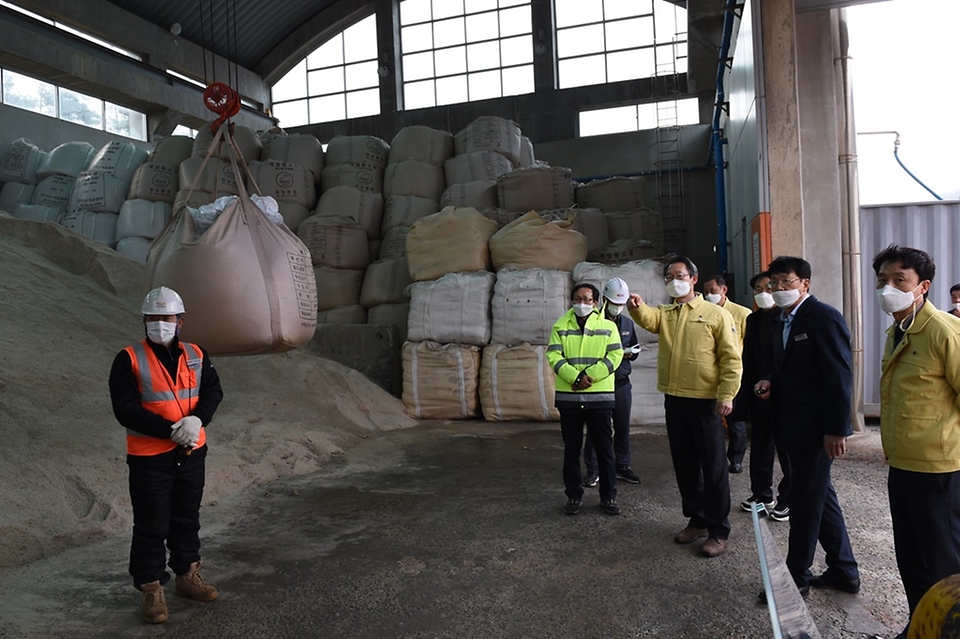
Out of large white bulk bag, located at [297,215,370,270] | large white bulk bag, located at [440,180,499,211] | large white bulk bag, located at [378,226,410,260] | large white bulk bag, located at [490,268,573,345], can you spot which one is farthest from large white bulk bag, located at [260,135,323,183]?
large white bulk bag, located at [490,268,573,345]

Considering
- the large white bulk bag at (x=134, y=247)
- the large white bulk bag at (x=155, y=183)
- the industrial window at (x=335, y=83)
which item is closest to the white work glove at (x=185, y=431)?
Result: the large white bulk bag at (x=134, y=247)

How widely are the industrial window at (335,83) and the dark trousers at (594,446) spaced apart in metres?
15.2

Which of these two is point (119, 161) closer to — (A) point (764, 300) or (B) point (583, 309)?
(B) point (583, 309)

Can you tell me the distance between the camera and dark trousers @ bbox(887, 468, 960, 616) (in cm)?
197

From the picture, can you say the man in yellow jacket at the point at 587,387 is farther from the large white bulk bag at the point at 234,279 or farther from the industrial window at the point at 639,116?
the industrial window at the point at 639,116

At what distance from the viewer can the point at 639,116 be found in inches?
592

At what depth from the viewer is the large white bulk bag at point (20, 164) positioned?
9.24 m

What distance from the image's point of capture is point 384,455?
5.43m

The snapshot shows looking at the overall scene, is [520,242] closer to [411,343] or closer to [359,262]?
[411,343]

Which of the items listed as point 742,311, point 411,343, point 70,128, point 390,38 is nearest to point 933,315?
point 742,311

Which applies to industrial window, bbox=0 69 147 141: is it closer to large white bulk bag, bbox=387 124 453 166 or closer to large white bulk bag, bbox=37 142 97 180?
large white bulk bag, bbox=37 142 97 180

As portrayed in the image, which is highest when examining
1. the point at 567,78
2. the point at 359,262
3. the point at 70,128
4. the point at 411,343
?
the point at 567,78

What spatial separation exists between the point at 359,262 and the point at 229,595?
565 cm

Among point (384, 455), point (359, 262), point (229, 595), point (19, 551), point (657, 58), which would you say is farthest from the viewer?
point (657, 58)
